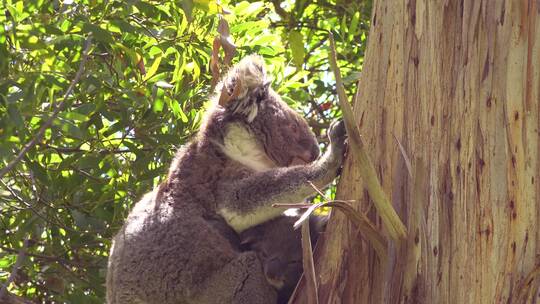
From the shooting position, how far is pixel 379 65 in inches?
103

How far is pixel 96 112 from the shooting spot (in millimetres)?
3623

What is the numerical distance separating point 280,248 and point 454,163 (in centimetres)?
90

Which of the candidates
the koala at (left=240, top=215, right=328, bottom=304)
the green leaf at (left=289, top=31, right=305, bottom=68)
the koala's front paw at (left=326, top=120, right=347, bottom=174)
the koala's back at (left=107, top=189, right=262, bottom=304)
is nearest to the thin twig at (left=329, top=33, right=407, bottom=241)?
the koala's front paw at (left=326, top=120, right=347, bottom=174)

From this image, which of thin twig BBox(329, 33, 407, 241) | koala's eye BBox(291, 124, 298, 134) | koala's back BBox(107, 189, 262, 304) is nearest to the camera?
thin twig BBox(329, 33, 407, 241)

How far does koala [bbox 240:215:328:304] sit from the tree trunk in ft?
1.12

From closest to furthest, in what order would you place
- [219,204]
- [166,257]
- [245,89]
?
[166,257], [219,204], [245,89]

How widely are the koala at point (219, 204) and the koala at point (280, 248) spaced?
0.12 feet

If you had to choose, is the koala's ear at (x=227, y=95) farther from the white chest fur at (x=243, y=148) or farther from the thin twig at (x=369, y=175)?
the thin twig at (x=369, y=175)

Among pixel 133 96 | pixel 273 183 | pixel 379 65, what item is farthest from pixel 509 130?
pixel 133 96

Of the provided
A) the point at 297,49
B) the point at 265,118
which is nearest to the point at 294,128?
the point at 265,118

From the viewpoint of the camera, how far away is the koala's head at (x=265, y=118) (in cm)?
342

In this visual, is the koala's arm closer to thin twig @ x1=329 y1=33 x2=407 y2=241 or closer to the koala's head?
the koala's head

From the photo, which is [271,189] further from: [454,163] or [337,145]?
[454,163]

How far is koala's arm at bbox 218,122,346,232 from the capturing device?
2934mm
